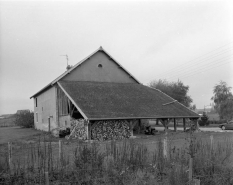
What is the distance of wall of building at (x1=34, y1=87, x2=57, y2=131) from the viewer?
91.5 feet

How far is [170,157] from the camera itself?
27.2 feet

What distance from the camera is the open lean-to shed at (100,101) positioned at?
21.4m

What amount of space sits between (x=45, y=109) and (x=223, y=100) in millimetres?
35478

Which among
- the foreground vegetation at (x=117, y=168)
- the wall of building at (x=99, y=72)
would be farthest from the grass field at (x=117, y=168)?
the wall of building at (x=99, y=72)

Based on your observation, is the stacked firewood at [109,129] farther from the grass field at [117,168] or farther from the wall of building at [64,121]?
the grass field at [117,168]

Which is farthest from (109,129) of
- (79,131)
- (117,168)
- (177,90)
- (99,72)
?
(177,90)

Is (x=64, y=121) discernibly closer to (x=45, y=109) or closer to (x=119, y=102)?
(x=119, y=102)

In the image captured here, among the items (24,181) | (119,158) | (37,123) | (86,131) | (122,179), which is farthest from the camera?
(37,123)

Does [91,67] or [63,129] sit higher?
[91,67]

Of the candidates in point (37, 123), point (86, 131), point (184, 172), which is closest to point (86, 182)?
point (184, 172)

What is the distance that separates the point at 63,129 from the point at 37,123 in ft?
41.0

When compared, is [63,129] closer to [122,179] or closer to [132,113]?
[132,113]

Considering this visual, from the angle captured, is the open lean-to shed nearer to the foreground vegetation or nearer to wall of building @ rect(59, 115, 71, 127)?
wall of building @ rect(59, 115, 71, 127)

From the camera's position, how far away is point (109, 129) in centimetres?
2162
